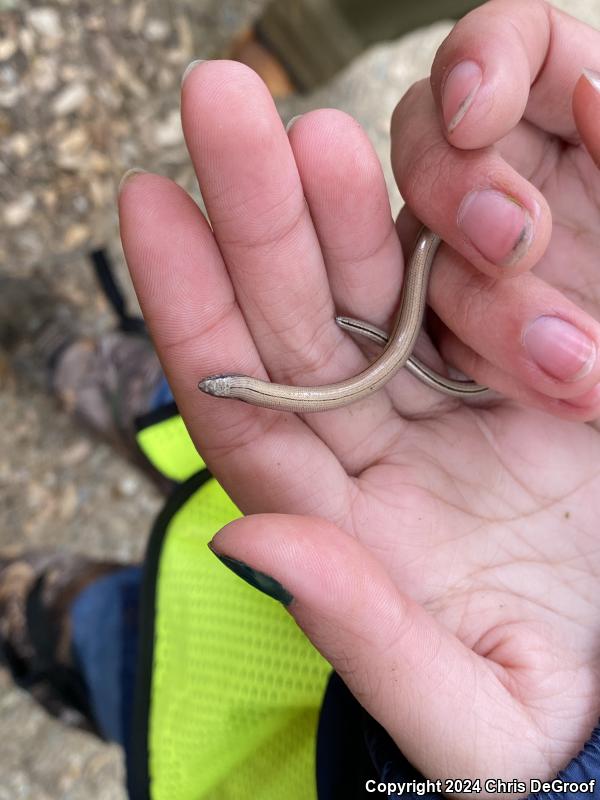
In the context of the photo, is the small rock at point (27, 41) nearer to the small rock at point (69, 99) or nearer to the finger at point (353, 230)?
the small rock at point (69, 99)

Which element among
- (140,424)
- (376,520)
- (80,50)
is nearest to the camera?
(376,520)

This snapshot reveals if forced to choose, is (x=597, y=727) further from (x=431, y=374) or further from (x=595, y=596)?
(x=431, y=374)

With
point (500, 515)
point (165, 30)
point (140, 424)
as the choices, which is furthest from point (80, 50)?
point (500, 515)

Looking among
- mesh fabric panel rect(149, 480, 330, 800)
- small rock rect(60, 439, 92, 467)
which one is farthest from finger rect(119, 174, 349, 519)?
small rock rect(60, 439, 92, 467)

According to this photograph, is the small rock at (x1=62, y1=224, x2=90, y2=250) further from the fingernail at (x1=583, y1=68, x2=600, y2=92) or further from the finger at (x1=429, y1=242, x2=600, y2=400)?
the fingernail at (x1=583, y1=68, x2=600, y2=92)

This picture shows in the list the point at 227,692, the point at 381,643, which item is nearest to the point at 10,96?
the point at 227,692
